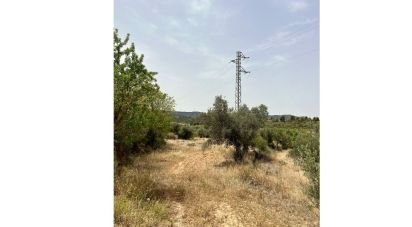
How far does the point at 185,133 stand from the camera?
25.9 feet

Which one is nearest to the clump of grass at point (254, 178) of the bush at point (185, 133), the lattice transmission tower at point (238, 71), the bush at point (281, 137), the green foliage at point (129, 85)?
the lattice transmission tower at point (238, 71)

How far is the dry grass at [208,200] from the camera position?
6.74 ft

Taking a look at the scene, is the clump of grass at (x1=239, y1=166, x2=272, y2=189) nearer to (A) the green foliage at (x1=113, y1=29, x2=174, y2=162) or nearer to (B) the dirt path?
(B) the dirt path

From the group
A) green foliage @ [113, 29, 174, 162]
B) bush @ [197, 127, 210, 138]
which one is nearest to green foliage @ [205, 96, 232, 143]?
bush @ [197, 127, 210, 138]

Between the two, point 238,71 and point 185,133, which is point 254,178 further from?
point 185,133

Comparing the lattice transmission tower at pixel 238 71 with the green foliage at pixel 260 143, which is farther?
the green foliage at pixel 260 143

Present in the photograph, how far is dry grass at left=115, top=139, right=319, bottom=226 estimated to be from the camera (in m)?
2.05

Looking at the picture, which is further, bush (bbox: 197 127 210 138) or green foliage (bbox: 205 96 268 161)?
bush (bbox: 197 127 210 138)

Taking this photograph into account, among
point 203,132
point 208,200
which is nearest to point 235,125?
point 203,132

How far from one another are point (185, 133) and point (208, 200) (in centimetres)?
538

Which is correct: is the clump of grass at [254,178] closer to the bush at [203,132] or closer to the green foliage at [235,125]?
the green foliage at [235,125]

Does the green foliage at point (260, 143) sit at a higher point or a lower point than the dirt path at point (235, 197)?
higher
